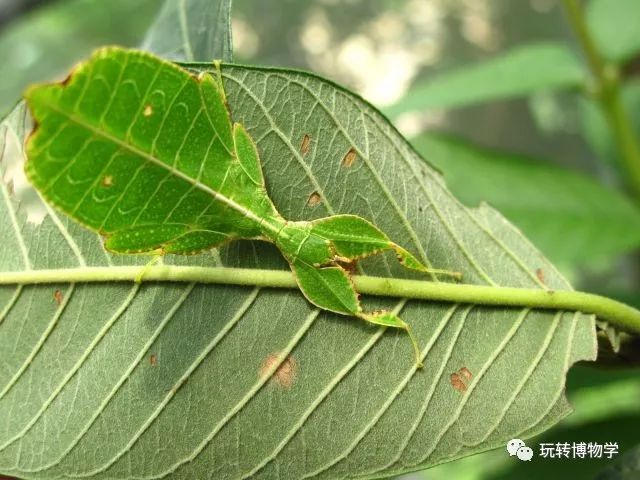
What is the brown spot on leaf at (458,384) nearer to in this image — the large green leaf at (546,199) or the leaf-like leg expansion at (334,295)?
the leaf-like leg expansion at (334,295)

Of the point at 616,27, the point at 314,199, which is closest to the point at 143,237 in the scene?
the point at 314,199


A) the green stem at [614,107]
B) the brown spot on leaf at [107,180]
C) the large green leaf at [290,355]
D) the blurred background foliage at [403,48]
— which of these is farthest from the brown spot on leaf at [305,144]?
the blurred background foliage at [403,48]

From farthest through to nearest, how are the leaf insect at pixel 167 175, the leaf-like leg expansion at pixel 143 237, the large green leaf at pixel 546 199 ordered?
the large green leaf at pixel 546 199 < the leaf-like leg expansion at pixel 143 237 < the leaf insect at pixel 167 175

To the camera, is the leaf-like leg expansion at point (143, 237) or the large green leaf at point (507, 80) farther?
the large green leaf at point (507, 80)

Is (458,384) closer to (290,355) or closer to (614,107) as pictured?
(290,355)

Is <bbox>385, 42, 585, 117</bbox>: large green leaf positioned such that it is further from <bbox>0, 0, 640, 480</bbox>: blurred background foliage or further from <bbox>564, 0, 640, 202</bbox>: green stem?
<bbox>0, 0, 640, 480</bbox>: blurred background foliage

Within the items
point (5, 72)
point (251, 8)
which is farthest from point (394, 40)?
point (5, 72)
